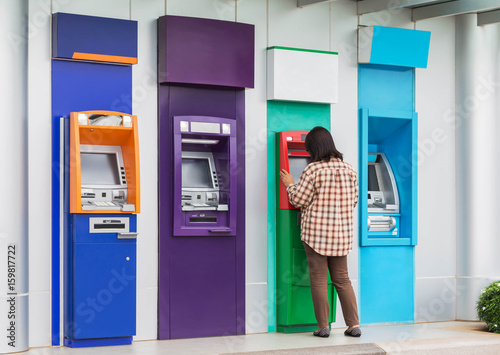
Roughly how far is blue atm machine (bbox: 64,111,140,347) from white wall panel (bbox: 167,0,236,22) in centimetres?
109

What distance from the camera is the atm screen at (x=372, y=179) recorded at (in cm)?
682

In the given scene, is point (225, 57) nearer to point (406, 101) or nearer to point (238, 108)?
point (238, 108)

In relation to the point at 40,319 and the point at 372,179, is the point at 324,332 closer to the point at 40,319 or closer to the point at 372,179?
the point at 372,179

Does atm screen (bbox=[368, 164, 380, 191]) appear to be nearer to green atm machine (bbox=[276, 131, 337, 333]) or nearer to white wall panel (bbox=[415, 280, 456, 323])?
white wall panel (bbox=[415, 280, 456, 323])

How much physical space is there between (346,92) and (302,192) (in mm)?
1291

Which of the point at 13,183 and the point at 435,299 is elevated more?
the point at 13,183

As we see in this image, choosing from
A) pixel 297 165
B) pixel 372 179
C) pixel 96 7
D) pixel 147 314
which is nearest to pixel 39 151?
pixel 96 7

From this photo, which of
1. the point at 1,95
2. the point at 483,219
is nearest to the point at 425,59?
the point at 483,219

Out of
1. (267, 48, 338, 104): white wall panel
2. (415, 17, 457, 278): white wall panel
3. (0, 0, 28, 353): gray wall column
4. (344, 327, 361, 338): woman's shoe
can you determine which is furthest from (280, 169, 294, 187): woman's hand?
(0, 0, 28, 353): gray wall column

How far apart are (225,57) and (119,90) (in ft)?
2.87

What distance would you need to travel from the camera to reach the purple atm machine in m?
5.64

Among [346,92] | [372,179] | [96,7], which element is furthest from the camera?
[372,179]

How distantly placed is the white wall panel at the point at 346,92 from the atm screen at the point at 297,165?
438mm

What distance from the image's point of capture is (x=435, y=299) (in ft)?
22.6
